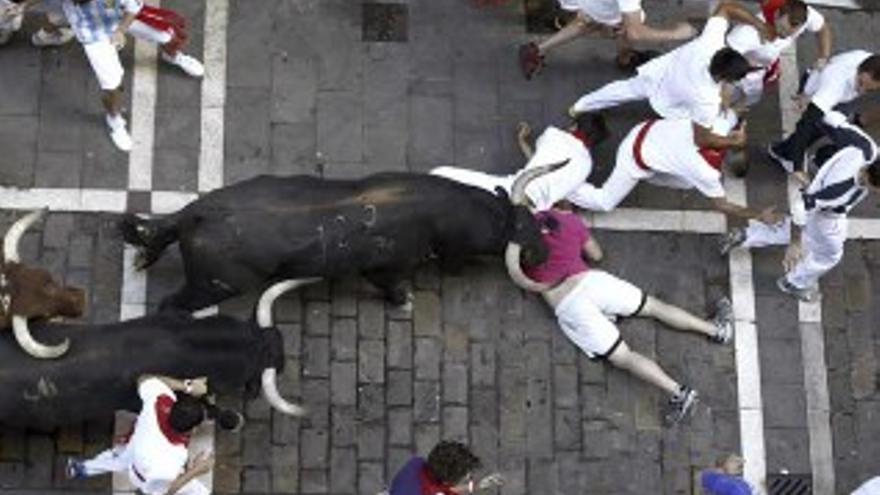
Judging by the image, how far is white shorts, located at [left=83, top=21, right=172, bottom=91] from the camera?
1122 cm

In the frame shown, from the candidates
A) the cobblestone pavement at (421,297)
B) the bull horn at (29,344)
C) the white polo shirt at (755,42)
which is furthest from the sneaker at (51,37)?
the white polo shirt at (755,42)

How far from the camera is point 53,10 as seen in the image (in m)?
11.8

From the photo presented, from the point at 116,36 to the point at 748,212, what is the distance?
17.0 feet

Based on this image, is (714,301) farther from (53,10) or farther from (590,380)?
(53,10)

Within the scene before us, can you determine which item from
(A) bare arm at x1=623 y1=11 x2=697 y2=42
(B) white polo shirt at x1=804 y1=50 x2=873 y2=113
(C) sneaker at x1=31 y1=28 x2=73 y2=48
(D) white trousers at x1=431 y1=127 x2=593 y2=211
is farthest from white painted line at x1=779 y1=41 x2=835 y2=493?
(C) sneaker at x1=31 y1=28 x2=73 y2=48

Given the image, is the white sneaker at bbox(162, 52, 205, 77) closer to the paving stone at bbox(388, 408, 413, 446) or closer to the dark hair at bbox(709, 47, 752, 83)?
the paving stone at bbox(388, 408, 413, 446)

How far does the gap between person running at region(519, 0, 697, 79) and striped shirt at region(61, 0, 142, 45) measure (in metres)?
3.41

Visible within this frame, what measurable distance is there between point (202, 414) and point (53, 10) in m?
4.05

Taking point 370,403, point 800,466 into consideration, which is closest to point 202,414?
point 370,403

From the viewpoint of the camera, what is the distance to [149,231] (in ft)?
35.0

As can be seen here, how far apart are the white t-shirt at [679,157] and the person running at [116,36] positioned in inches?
148

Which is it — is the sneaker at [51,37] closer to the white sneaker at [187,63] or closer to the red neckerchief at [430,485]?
the white sneaker at [187,63]

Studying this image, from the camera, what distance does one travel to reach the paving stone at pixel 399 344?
11.5 metres

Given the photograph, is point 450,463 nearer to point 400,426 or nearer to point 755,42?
point 400,426
